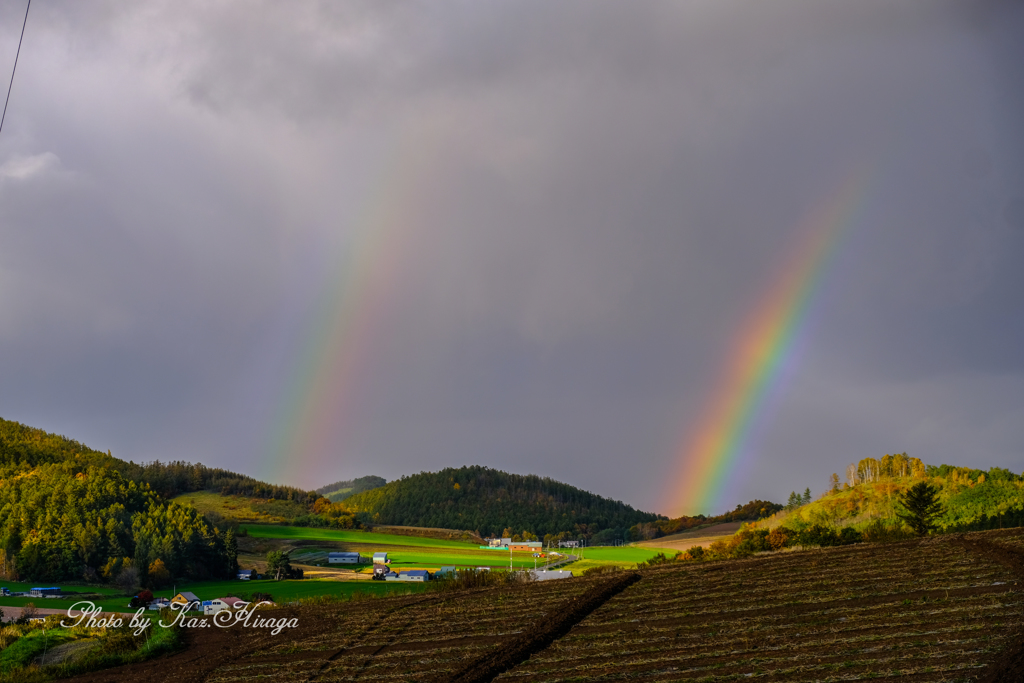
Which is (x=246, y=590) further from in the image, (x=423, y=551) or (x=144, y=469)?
(x=144, y=469)

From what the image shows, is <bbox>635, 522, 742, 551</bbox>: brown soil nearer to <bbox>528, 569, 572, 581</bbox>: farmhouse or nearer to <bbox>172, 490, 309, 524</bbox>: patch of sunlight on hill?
<bbox>528, 569, 572, 581</bbox>: farmhouse

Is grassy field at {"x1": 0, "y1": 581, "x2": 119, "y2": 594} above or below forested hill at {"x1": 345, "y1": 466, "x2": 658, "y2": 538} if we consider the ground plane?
below

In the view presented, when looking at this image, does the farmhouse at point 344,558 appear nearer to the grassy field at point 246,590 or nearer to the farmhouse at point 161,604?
the grassy field at point 246,590

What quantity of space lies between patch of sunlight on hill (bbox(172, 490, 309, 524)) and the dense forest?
25.3 m

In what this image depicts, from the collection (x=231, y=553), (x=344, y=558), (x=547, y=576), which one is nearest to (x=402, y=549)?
(x=344, y=558)

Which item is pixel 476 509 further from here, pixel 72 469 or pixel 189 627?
pixel 189 627

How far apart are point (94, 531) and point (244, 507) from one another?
62049 millimetres

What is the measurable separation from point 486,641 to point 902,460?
88.2 meters

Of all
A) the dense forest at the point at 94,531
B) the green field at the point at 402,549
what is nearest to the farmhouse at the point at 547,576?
the green field at the point at 402,549

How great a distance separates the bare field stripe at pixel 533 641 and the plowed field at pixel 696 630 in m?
0.08

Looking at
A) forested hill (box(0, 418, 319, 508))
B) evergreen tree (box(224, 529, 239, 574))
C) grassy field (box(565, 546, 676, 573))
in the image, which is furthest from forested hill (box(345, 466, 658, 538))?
evergreen tree (box(224, 529, 239, 574))

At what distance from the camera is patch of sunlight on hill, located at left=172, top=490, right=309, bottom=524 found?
150000mm

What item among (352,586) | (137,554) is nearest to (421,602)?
(352,586)

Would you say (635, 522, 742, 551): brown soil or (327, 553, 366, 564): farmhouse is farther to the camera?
(327, 553, 366, 564): farmhouse
